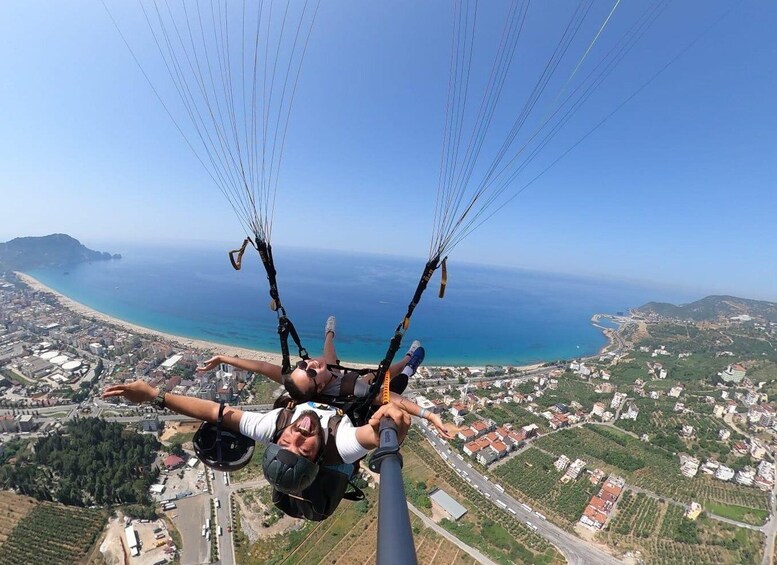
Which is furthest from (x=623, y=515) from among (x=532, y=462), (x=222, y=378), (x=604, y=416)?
(x=222, y=378)

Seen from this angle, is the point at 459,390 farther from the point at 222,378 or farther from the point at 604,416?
the point at 222,378

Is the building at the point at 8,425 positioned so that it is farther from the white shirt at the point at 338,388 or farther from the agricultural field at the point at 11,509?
the white shirt at the point at 338,388

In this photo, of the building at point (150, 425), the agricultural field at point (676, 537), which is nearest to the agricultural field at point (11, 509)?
the building at point (150, 425)

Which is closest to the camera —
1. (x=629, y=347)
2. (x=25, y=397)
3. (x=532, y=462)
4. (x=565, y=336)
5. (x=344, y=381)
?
(x=344, y=381)

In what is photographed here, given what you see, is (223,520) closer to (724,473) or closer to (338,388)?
(338,388)

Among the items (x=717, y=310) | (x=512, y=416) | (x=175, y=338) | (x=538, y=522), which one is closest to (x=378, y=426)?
(x=538, y=522)
